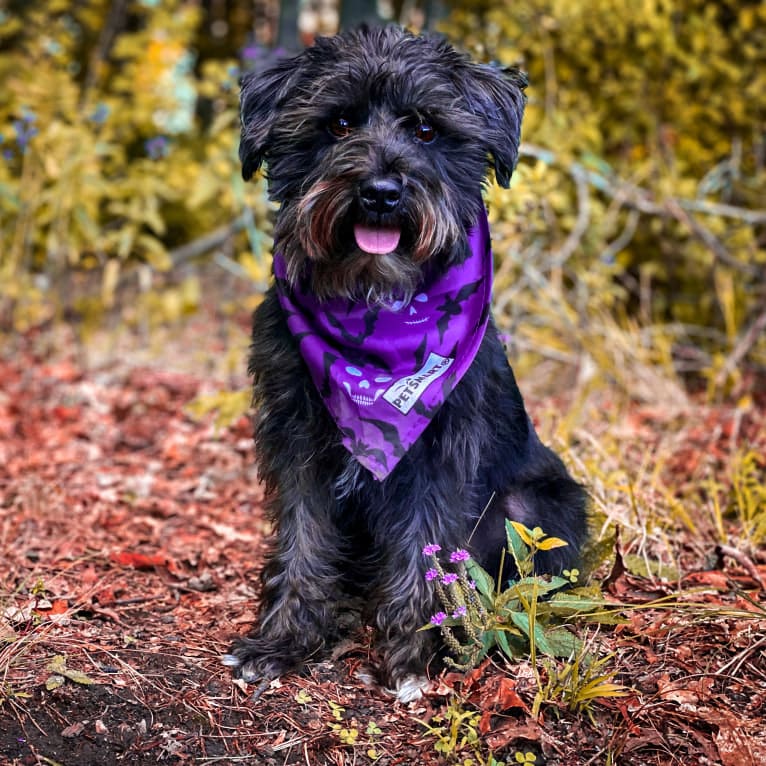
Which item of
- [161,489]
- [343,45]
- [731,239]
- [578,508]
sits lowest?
[161,489]

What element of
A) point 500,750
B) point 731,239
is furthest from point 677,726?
point 731,239

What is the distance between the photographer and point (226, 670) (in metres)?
2.94

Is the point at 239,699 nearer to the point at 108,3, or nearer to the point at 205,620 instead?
the point at 205,620

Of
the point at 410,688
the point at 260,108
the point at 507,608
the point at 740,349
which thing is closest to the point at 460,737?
the point at 410,688

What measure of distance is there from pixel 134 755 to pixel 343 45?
216 centimetres

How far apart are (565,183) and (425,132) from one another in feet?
13.2

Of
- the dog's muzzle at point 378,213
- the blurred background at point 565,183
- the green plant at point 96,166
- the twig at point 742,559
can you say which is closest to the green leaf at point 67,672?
the dog's muzzle at point 378,213

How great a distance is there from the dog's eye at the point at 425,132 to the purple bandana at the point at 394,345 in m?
0.34

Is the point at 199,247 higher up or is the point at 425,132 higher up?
the point at 425,132

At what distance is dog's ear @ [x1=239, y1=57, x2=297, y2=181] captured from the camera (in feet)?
9.42

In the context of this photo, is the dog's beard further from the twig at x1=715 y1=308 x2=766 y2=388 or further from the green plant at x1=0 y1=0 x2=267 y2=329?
the twig at x1=715 y1=308 x2=766 y2=388

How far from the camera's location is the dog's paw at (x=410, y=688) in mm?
2857

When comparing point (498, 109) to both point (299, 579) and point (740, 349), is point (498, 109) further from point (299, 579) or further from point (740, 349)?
point (740, 349)

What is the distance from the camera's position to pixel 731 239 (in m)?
6.54
